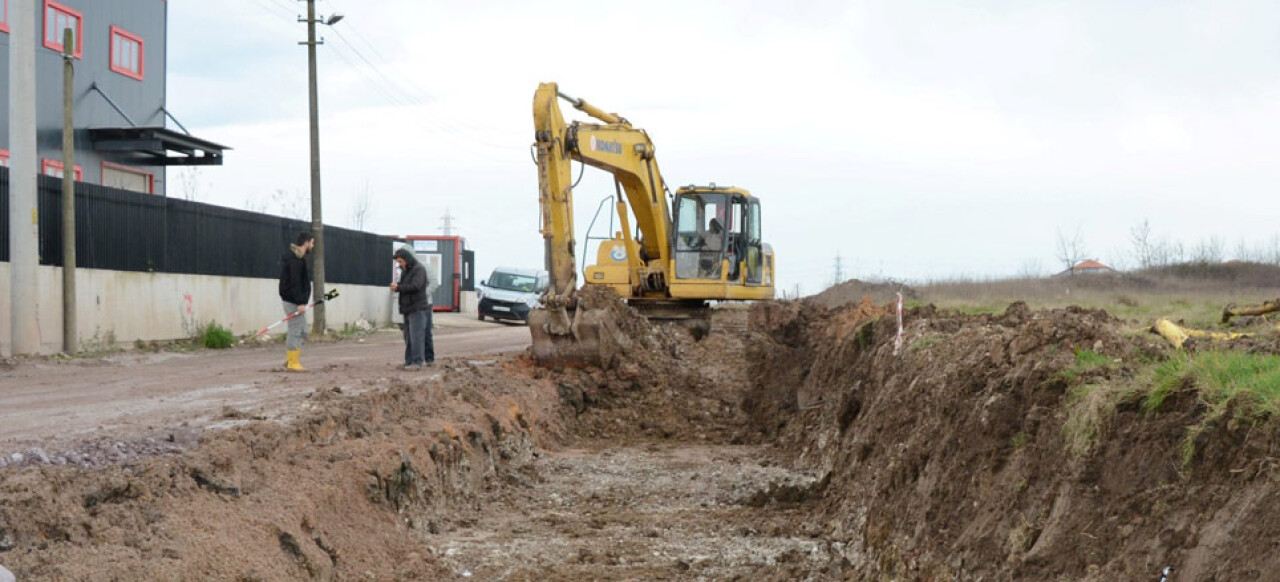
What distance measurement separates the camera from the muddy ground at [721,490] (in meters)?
4.77

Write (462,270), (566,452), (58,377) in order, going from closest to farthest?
(566,452)
(58,377)
(462,270)

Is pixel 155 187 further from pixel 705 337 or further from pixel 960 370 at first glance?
pixel 960 370

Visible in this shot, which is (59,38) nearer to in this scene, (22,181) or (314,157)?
→ (314,157)

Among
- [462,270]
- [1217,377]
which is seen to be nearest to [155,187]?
[462,270]

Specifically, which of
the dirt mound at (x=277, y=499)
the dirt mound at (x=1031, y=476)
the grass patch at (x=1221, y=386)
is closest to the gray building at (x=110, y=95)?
the dirt mound at (x=277, y=499)

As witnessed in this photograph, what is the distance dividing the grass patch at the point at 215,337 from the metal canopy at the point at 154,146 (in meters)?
6.01

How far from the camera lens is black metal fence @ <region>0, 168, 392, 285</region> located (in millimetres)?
20297

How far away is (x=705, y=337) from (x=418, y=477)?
10.8 metres

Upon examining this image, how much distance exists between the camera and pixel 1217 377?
4902mm

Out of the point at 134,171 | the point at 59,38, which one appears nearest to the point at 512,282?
the point at 134,171

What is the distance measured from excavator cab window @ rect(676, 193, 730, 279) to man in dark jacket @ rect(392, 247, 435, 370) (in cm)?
526

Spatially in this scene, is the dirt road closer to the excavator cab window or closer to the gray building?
the excavator cab window

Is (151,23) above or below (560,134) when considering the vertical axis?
above

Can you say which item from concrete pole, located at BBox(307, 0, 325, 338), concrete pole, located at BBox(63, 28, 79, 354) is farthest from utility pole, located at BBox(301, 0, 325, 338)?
concrete pole, located at BBox(63, 28, 79, 354)
